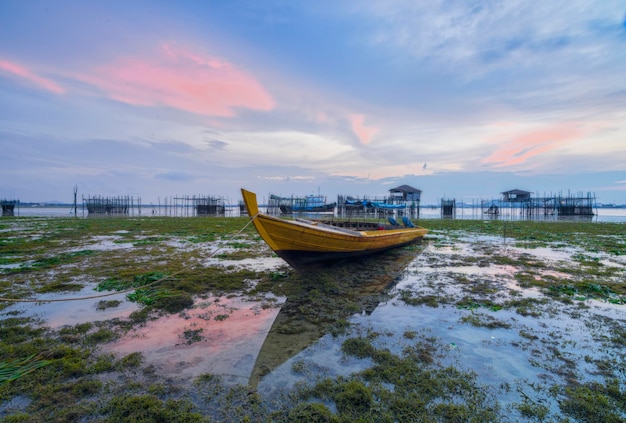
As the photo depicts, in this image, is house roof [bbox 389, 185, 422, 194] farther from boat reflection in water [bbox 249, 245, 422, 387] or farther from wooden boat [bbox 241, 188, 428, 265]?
wooden boat [bbox 241, 188, 428, 265]

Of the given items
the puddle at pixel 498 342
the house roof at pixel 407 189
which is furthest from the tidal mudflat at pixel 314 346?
the house roof at pixel 407 189

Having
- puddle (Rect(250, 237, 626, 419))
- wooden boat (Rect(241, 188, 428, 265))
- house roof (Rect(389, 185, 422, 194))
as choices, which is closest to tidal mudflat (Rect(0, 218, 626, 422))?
puddle (Rect(250, 237, 626, 419))

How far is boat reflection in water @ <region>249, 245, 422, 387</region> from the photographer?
4082 mm

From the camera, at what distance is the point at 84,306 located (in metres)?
5.62

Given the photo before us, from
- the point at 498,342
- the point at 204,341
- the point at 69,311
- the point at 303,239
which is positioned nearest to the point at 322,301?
the point at 303,239

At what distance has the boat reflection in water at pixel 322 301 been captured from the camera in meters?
4.08

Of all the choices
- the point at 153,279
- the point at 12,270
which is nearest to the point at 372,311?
the point at 153,279

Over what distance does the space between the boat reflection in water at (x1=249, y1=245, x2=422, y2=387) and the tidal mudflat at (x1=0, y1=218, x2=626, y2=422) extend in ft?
0.13

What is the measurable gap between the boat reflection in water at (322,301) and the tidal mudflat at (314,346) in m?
0.04

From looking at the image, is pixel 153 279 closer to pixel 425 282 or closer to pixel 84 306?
pixel 84 306

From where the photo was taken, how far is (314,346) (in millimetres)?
4141

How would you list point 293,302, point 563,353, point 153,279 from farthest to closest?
point 153,279 → point 293,302 → point 563,353

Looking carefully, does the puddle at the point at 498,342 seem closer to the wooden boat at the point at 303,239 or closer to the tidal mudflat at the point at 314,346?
the tidal mudflat at the point at 314,346

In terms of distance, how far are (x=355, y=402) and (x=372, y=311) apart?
2.65m
